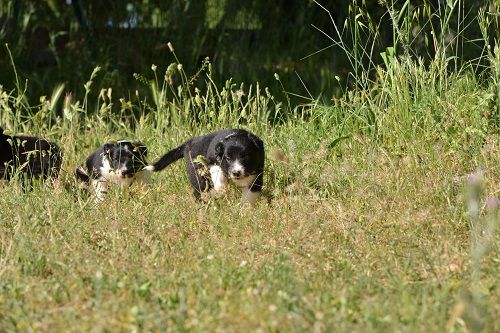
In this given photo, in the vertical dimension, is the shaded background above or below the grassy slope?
below

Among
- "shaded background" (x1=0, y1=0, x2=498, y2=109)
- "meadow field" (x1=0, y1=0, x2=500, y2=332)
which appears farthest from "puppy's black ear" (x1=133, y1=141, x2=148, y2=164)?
"shaded background" (x1=0, y1=0, x2=498, y2=109)

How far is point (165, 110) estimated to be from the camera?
8586 mm

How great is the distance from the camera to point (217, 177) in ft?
21.1

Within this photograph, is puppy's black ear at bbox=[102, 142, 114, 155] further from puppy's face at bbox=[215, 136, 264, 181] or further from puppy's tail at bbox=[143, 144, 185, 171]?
puppy's face at bbox=[215, 136, 264, 181]

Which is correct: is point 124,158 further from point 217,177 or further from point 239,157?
point 239,157

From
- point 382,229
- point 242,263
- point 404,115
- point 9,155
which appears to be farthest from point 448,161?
point 9,155

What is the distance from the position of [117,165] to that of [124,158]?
0.27ft

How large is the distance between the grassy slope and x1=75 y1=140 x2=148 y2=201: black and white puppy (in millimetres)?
181

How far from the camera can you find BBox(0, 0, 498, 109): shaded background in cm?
1145

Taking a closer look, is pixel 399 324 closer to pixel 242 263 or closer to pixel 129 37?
pixel 242 263

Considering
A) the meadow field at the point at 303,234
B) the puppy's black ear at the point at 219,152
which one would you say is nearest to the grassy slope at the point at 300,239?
the meadow field at the point at 303,234

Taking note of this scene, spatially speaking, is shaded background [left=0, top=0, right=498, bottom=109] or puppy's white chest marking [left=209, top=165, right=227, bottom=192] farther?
shaded background [left=0, top=0, right=498, bottom=109]

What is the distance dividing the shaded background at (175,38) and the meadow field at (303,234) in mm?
3309

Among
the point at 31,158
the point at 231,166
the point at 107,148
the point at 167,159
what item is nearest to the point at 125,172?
the point at 107,148
